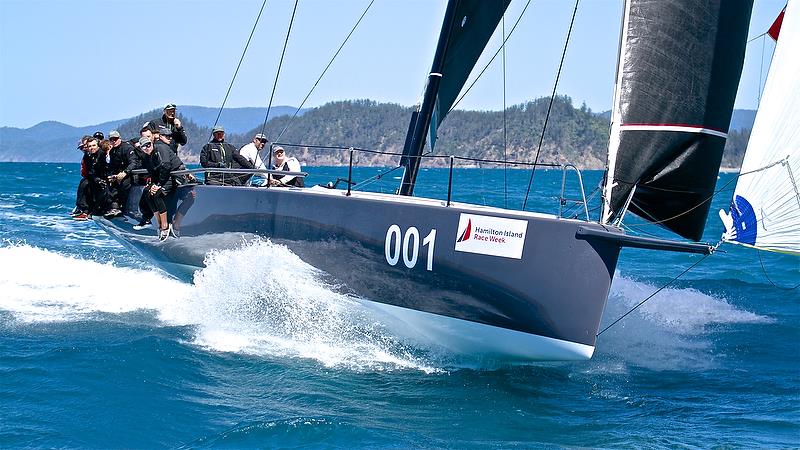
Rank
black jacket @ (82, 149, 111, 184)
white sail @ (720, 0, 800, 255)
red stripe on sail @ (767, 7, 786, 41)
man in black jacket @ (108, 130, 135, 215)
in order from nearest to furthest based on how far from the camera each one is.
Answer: white sail @ (720, 0, 800, 255) < red stripe on sail @ (767, 7, 786, 41) < man in black jacket @ (108, 130, 135, 215) < black jacket @ (82, 149, 111, 184)

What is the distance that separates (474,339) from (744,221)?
2.16 m

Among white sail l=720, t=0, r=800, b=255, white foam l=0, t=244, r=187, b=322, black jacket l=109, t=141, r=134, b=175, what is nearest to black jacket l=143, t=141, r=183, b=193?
black jacket l=109, t=141, r=134, b=175

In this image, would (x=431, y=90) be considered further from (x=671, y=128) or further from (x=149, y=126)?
(x=149, y=126)

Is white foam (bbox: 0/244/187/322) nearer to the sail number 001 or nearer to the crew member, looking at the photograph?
the crew member

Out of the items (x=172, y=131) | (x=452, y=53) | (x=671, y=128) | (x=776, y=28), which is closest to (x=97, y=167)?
(x=172, y=131)

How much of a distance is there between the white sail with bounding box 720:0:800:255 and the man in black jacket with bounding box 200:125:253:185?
16.0 ft

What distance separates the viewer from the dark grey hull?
21.2 ft

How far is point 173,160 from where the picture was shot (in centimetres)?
938

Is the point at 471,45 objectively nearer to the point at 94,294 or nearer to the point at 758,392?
the point at 758,392

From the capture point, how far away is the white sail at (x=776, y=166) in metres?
6.58

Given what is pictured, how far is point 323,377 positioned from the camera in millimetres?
6727

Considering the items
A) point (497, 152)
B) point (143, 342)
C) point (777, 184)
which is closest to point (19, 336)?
point (143, 342)

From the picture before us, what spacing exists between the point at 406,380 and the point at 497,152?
383 ft

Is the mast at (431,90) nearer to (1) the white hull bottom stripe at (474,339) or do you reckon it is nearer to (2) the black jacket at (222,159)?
(1) the white hull bottom stripe at (474,339)
